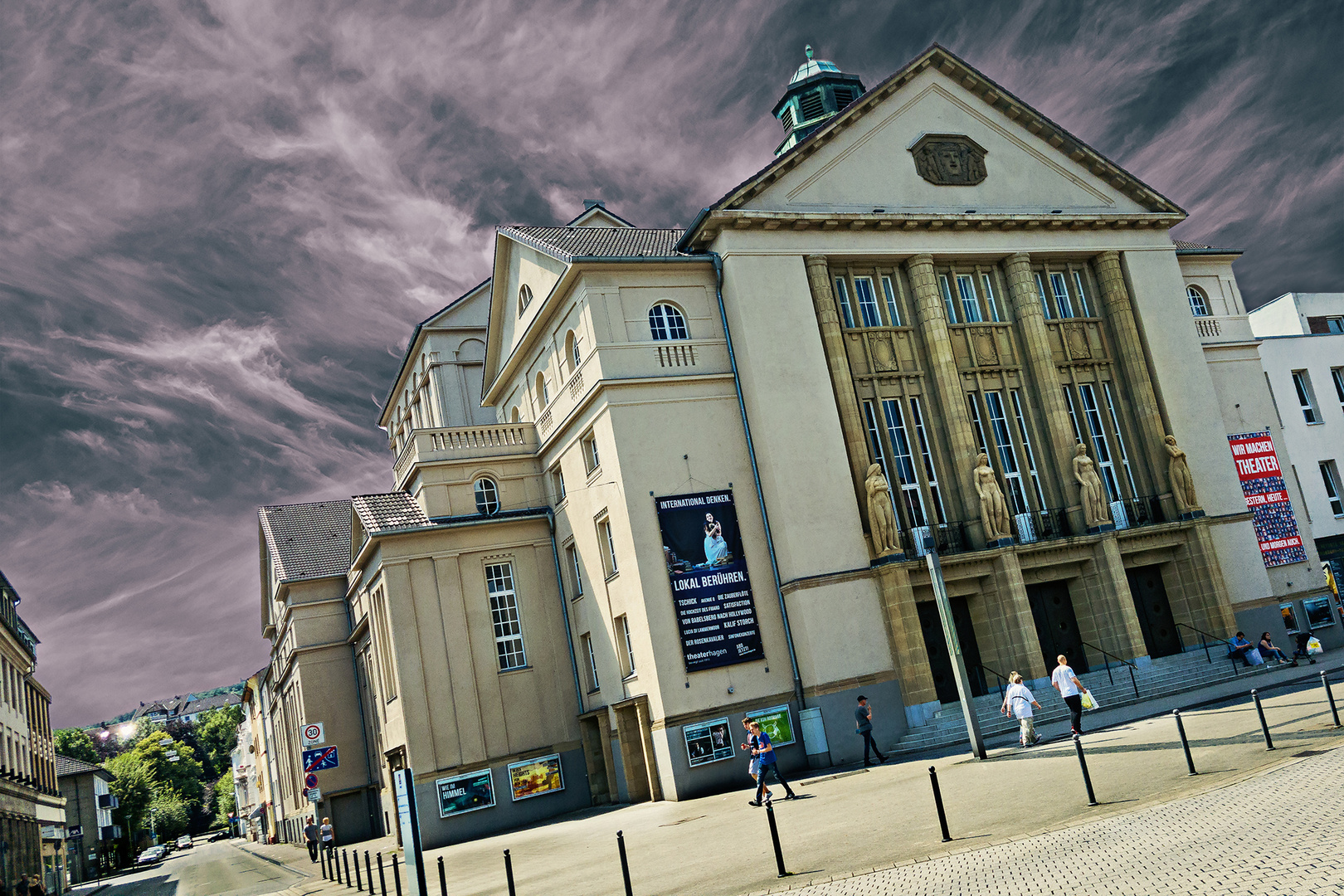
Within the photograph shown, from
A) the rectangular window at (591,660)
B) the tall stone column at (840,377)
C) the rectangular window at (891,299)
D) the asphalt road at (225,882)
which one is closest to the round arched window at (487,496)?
the rectangular window at (591,660)

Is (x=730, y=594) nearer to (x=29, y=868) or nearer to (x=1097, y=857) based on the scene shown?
(x=1097, y=857)

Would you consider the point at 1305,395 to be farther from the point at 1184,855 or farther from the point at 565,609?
the point at 1184,855

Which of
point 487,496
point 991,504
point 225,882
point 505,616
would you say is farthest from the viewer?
point 225,882

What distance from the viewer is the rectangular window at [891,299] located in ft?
102

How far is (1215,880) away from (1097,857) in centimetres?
163

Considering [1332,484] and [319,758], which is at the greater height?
[1332,484]

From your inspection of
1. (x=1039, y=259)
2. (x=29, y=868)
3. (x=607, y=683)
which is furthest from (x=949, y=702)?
(x=29, y=868)

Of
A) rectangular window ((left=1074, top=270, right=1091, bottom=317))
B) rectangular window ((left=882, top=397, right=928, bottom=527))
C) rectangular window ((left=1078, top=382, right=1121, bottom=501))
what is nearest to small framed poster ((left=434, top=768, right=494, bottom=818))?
rectangular window ((left=882, top=397, right=928, bottom=527))

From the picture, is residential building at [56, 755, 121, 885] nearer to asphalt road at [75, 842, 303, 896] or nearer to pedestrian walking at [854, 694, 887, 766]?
asphalt road at [75, 842, 303, 896]

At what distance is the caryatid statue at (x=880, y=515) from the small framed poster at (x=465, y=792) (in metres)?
13.3

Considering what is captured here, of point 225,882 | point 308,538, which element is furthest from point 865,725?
point 308,538

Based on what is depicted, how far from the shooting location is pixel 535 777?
29.7m

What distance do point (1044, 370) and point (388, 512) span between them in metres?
21.4

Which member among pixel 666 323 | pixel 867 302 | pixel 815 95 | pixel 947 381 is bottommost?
pixel 947 381
